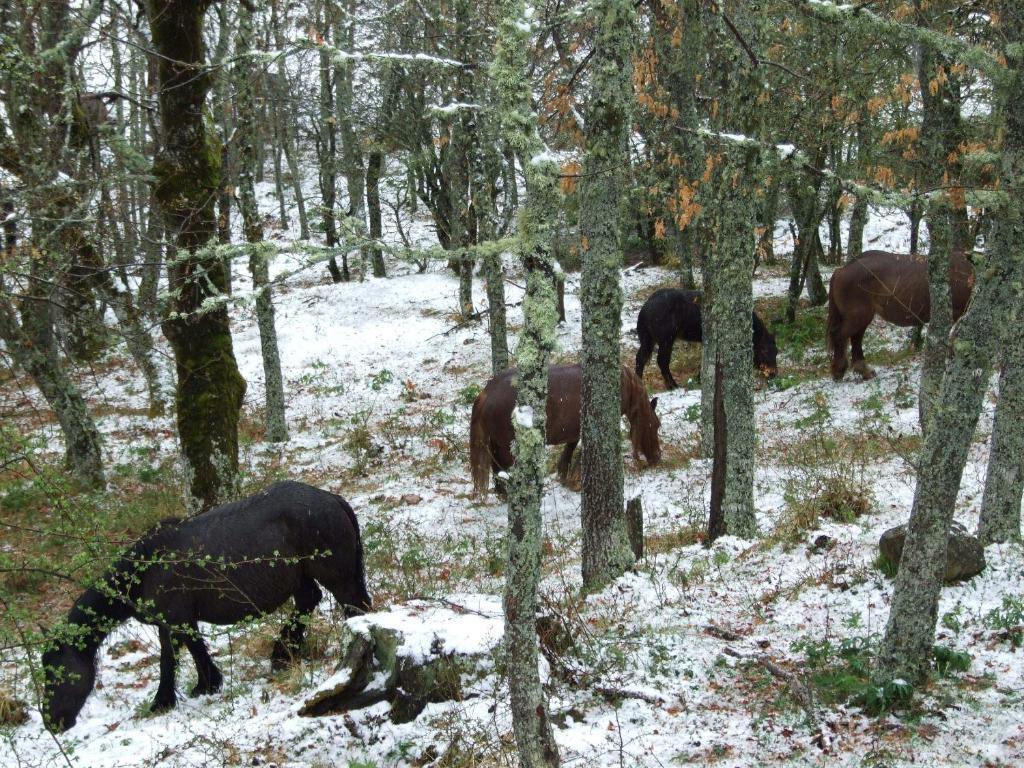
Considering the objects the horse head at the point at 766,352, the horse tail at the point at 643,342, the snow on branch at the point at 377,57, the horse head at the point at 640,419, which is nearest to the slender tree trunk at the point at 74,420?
the snow on branch at the point at 377,57

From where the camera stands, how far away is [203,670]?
6266mm

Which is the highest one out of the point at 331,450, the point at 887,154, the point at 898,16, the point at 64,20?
the point at 64,20

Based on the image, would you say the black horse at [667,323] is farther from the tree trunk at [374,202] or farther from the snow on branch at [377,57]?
the tree trunk at [374,202]

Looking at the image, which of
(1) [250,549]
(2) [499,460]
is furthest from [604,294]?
(2) [499,460]

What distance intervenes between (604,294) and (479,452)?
4758 millimetres

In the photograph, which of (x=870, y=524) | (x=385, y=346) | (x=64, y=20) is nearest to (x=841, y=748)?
(x=870, y=524)

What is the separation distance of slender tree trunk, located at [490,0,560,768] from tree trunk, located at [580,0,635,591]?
1.95m

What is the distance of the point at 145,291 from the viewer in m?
15.9

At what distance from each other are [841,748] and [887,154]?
11333mm

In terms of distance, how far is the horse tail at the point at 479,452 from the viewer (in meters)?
10.4

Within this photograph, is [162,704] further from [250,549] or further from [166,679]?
[250,549]

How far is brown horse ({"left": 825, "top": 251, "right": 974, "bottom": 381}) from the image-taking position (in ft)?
42.5

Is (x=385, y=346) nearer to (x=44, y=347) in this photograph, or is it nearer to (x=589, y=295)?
(x=44, y=347)

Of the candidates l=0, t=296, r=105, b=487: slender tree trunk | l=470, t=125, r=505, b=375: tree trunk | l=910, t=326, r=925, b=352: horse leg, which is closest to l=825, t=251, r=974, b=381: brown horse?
l=910, t=326, r=925, b=352: horse leg
